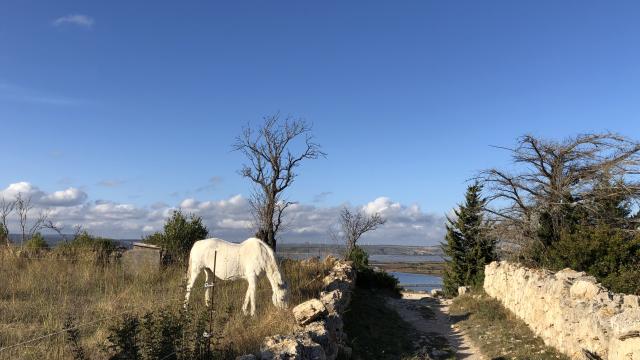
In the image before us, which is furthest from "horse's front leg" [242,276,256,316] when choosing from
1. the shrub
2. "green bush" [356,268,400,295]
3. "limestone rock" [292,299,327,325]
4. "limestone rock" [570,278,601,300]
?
the shrub

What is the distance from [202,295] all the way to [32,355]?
5457 millimetres

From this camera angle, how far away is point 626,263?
15.8m

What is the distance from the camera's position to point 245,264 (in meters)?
10.8

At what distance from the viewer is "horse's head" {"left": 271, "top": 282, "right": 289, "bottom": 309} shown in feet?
33.8

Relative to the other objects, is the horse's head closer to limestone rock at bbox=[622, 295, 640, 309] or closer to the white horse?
the white horse

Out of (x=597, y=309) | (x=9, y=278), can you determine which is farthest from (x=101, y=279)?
(x=597, y=309)

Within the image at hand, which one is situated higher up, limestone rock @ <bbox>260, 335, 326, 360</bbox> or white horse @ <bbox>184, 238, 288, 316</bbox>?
white horse @ <bbox>184, 238, 288, 316</bbox>

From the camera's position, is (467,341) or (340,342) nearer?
(340,342)

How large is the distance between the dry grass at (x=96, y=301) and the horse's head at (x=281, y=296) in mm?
192

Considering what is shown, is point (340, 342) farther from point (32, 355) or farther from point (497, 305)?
point (497, 305)

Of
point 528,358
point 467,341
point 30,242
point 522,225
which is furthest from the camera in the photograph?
point 522,225

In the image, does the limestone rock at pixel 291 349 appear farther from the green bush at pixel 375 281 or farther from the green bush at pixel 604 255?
the green bush at pixel 375 281

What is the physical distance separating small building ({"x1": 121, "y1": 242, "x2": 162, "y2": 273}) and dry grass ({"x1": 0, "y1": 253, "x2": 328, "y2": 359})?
0.30 metres

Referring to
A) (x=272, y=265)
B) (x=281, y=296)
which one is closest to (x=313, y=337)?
(x=281, y=296)
